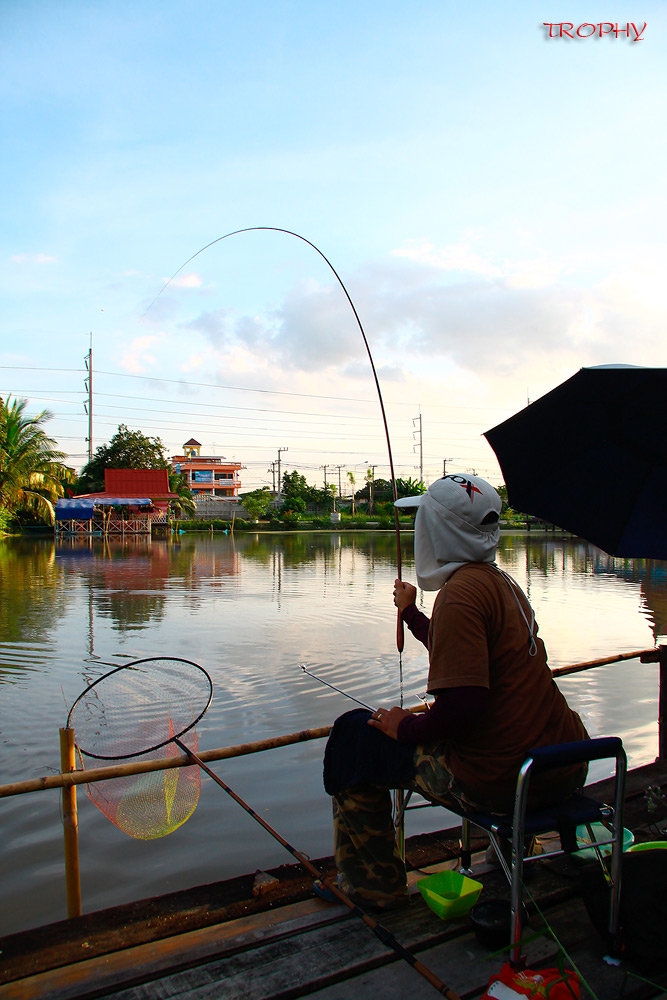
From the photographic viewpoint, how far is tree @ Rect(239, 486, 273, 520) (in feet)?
210

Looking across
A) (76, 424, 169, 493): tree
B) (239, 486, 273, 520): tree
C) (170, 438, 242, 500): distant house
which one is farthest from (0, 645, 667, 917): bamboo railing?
(170, 438, 242, 500): distant house

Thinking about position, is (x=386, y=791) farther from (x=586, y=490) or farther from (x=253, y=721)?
(x=253, y=721)

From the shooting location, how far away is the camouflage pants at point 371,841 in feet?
7.08

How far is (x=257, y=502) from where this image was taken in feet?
212

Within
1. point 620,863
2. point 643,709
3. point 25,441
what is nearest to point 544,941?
point 620,863

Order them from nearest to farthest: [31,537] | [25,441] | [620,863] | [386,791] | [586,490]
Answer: [620,863] < [386,791] < [586,490] < [25,441] < [31,537]

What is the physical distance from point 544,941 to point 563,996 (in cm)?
39

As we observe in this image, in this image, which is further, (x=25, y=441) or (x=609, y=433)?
(x=25, y=441)

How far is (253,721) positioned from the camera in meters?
6.14

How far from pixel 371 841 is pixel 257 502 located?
A: 6298cm

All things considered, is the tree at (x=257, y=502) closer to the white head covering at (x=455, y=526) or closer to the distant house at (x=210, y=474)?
the distant house at (x=210, y=474)

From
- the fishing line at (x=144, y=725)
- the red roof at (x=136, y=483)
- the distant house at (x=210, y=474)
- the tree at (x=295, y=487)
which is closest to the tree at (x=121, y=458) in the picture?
the red roof at (x=136, y=483)

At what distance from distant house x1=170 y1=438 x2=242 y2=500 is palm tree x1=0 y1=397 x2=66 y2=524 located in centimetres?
4513

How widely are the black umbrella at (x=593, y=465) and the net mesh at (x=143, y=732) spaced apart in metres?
1.78
